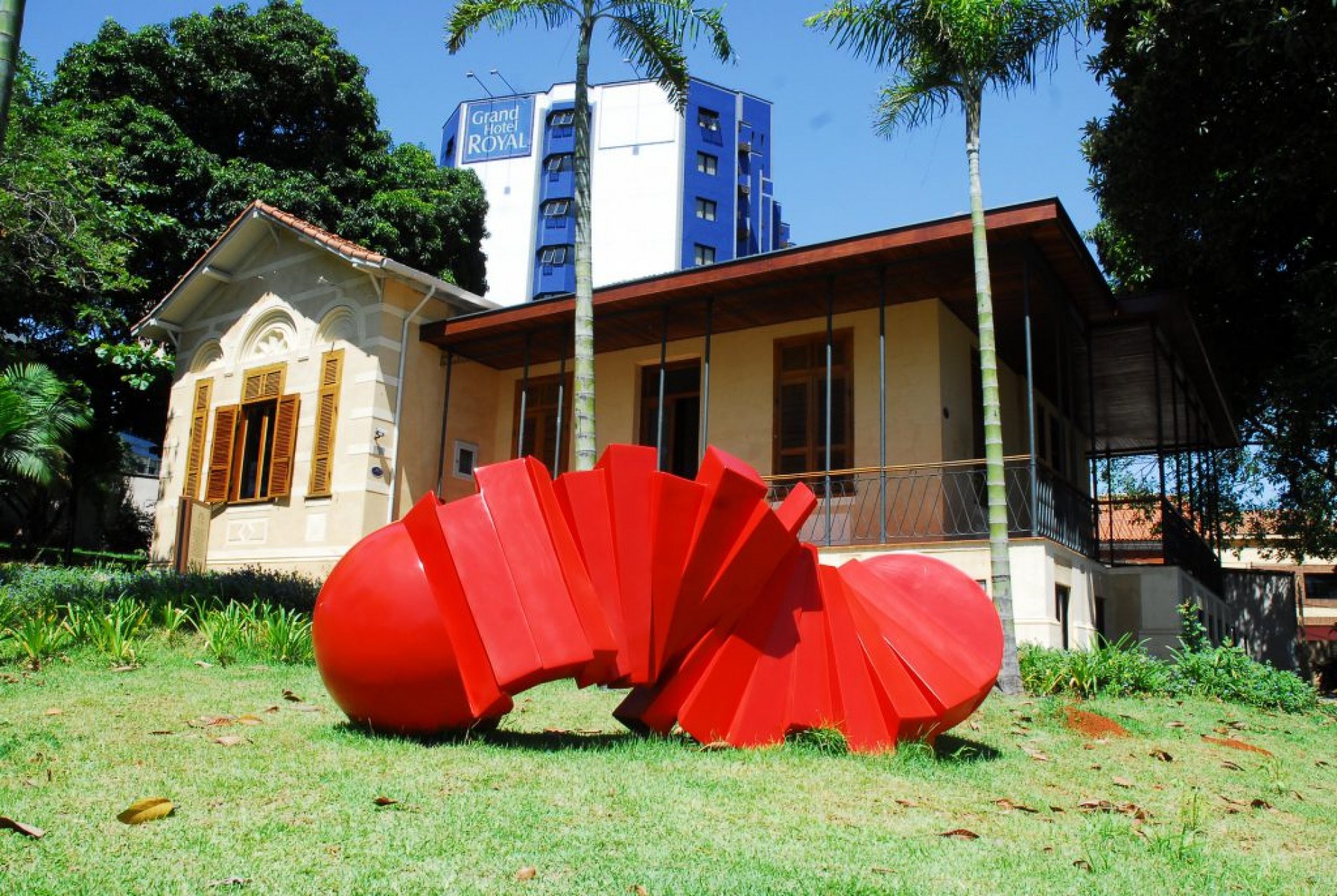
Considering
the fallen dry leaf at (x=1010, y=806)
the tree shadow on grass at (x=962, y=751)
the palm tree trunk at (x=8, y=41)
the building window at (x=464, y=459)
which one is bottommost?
the fallen dry leaf at (x=1010, y=806)

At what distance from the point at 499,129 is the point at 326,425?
3999 centimetres

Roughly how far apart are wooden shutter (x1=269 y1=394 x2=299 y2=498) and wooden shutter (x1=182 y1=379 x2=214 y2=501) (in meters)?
2.04

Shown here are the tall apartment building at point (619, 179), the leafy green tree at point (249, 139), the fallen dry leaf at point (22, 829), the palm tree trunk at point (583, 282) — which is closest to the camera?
the fallen dry leaf at point (22, 829)

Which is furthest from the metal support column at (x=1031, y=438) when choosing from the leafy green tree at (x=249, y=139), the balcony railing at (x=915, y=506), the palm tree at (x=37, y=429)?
the leafy green tree at (x=249, y=139)

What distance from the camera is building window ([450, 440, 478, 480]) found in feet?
56.2

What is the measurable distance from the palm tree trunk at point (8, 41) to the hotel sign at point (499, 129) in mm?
47978

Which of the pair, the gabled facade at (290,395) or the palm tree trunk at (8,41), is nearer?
the palm tree trunk at (8,41)

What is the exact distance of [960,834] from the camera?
4.03m

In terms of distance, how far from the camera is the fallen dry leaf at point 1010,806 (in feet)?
15.3

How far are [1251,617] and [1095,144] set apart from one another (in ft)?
30.8

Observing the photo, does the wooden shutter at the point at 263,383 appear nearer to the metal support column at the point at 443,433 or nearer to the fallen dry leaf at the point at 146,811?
the metal support column at the point at 443,433

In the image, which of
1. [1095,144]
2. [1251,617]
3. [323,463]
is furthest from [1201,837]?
[1251,617]

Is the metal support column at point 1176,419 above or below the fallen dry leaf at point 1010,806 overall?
above

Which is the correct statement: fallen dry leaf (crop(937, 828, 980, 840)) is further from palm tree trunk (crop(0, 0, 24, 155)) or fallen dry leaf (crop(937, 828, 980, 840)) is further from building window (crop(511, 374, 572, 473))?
building window (crop(511, 374, 572, 473))
